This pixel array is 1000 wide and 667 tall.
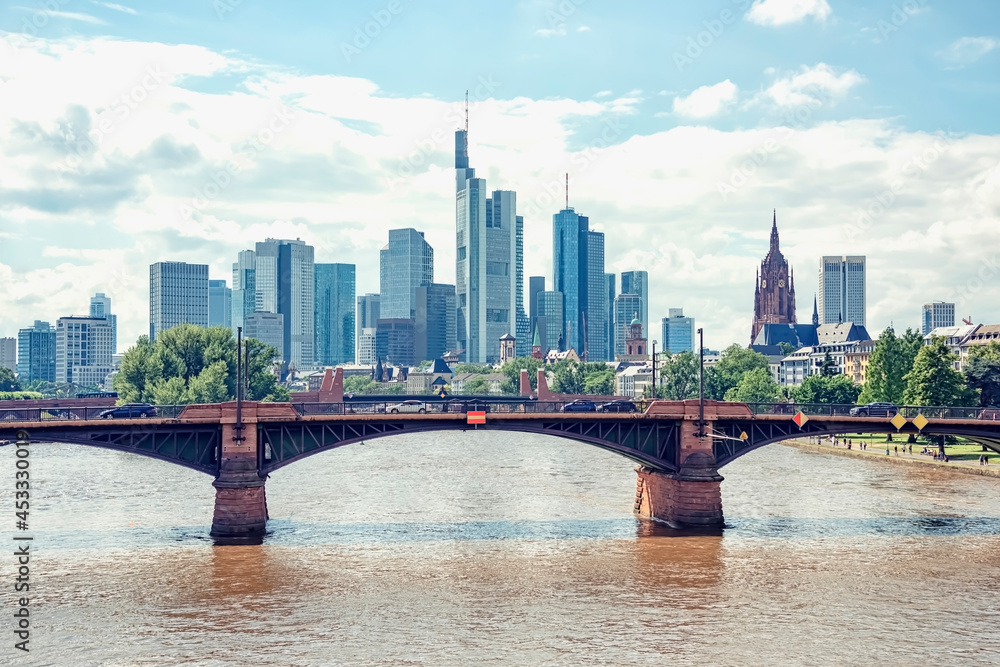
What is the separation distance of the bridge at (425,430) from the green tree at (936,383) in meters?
46.8

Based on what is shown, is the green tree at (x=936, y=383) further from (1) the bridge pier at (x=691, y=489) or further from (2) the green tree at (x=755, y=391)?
(1) the bridge pier at (x=691, y=489)

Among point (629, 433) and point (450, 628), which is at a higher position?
point (629, 433)

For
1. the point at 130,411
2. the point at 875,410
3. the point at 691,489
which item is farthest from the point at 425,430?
the point at 875,410

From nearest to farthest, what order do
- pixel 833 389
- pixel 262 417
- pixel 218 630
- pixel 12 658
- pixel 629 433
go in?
1. pixel 12 658
2. pixel 218 630
3. pixel 262 417
4. pixel 629 433
5. pixel 833 389

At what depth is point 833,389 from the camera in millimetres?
174000

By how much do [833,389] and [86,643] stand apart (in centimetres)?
14577

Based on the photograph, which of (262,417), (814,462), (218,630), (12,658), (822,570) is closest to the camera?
(12,658)

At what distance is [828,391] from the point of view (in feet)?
568

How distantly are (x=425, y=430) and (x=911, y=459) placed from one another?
6730cm

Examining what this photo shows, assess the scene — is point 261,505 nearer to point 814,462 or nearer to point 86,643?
point 86,643

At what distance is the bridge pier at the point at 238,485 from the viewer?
68.4 meters

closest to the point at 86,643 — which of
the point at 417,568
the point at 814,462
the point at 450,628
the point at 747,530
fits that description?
the point at 450,628

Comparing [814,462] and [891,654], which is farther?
[814,462]

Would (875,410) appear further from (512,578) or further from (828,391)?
(828,391)
